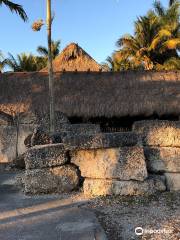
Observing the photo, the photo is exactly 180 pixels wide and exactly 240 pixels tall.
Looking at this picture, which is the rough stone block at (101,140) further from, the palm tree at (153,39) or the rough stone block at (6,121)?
the palm tree at (153,39)

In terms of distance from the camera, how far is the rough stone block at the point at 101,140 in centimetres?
700

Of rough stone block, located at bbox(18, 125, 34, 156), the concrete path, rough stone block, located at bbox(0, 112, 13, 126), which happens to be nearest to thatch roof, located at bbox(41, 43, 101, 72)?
rough stone block, located at bbox(0, 112, 13, 126)

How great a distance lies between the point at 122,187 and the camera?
7.03m

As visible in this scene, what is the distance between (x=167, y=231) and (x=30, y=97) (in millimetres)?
12487

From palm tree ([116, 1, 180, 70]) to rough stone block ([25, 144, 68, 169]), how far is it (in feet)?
78.5

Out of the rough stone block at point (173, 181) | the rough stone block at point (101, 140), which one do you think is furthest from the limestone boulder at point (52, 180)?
the rough stone block at point (173, 181)

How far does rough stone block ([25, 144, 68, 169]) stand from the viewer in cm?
739

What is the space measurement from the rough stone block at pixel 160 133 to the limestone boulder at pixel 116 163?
0.54 meters

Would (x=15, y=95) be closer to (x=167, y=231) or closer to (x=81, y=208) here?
(x=81, y=208)

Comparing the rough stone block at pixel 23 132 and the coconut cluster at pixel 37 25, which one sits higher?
the coconut cluster at pixel 37 25

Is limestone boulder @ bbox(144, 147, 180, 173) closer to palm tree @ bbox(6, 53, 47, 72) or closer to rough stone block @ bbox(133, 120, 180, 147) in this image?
rough stone block @ bbox(133, 120, 180, 147)

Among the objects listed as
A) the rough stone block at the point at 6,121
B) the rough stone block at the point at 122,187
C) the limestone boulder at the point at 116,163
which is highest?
the rough stone block at the point at 6,121

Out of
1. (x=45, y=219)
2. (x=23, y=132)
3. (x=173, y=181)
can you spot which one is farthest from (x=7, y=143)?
(x=45, y=219)

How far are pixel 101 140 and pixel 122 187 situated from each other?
0.84 metres
